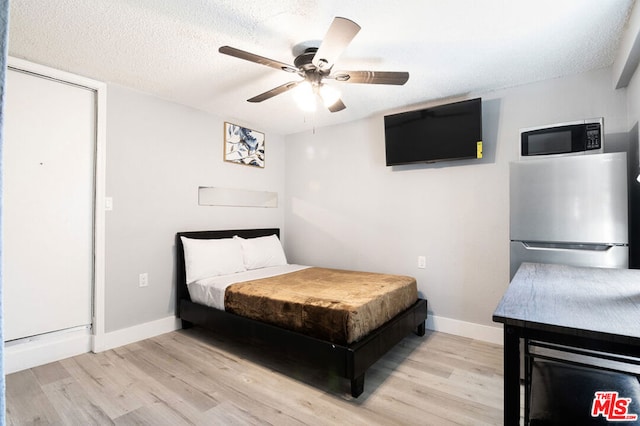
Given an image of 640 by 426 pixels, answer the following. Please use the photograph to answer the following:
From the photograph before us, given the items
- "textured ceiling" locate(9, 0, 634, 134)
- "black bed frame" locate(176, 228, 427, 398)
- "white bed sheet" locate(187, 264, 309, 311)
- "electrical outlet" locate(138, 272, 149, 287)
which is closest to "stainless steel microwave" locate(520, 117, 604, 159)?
"textured ceiling" locate(9, 0, 634, 134)

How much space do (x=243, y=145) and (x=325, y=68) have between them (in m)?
2.14

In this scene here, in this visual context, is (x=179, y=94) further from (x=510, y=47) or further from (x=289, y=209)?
(x=510, y=47)

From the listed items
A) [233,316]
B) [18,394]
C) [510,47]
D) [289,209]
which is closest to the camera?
[18,394]

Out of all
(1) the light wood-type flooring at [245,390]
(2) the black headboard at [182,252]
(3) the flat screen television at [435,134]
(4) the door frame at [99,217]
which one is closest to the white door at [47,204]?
(4) the door frame at [99,217]

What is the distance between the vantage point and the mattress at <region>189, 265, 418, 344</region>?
2.08 m

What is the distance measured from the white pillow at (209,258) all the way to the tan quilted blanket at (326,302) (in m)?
0.51

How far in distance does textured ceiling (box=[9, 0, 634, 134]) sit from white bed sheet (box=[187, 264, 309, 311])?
6.03 feet

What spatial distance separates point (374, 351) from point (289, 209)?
2673 millimetres

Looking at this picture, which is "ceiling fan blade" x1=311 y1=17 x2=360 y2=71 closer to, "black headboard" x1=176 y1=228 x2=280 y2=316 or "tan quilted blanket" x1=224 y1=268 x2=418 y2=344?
"tan quilted blanket" x1=224 y1=268 x2=418 y2=344

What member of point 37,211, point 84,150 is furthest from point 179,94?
point 37,211

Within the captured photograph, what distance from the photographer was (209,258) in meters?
3.19

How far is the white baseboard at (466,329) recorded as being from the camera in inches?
113

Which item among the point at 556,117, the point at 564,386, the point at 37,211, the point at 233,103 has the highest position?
the point at 233,103

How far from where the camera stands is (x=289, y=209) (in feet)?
14.7
